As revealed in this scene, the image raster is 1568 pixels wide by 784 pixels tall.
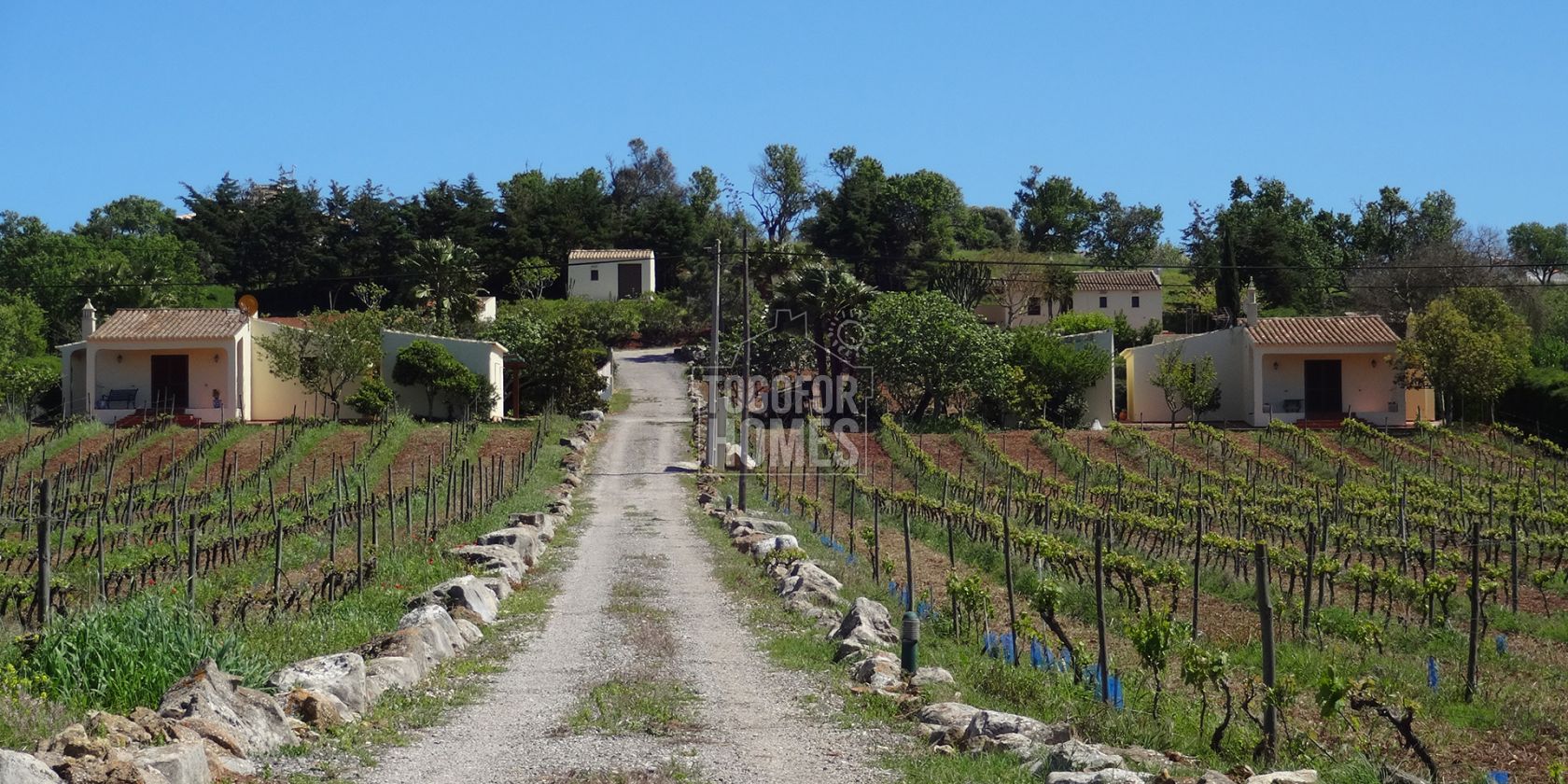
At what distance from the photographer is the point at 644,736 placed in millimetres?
10406

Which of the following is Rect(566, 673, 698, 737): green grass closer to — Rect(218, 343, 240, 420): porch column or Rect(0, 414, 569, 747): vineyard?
Rect(0, 414, 569, 747): vineyard

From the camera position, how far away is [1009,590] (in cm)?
1518

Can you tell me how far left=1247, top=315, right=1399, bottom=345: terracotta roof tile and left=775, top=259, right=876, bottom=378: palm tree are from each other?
506 inches

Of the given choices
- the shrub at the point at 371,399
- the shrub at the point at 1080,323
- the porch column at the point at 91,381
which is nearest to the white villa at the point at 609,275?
the shrub at the point at 1080,323

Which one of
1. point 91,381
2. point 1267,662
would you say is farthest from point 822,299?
point 1267,662

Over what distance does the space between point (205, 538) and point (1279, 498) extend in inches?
784

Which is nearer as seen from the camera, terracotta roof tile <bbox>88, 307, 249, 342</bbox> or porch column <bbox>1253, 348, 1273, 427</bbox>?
terracotta roof tile <bbox>88, 307, 249, 342</bbox>

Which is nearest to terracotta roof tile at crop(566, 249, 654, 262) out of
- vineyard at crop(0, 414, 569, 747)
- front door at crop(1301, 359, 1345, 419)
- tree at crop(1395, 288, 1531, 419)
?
vineyard at crop(0, 414, 569, 747)

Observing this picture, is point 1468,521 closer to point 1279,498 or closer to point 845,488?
point 1279,498

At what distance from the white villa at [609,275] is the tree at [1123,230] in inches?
1516

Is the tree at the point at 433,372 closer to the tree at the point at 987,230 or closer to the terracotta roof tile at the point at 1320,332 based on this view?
the terracotta roof tile at the point at 1320,332

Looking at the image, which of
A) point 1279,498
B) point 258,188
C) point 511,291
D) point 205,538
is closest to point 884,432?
point 1279,498

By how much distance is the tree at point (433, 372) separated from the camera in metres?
46.2

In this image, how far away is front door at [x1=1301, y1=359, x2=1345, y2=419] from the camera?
161ft
